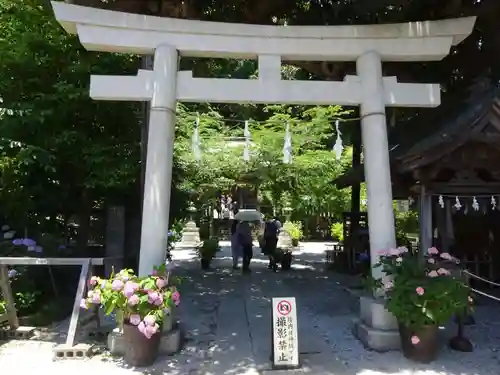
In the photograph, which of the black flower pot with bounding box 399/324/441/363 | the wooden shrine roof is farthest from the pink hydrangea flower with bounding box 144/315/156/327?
the wooden shrine roof

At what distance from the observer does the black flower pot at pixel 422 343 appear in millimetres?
5922

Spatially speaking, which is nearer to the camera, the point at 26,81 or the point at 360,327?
the point at 360,327

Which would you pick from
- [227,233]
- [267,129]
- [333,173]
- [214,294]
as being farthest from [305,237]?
[214,294]

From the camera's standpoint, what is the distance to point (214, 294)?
10797 millimetres

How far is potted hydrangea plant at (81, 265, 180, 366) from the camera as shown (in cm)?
575

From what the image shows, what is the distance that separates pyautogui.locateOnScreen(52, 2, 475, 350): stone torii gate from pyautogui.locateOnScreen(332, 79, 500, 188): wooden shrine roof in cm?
106

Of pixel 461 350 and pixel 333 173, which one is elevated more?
pixel 333 173

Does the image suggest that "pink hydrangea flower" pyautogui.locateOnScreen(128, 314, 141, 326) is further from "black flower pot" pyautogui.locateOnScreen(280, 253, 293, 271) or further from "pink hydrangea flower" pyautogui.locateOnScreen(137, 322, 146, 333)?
"black flower pot" pyautogui.locateOnScreen(280, 253, 293, 271)

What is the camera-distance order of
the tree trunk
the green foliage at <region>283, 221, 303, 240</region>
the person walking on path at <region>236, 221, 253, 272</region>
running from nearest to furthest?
the tree trunk
the person walking on path at <region>236, 221, 253, 272</region>
the green foliage at <region>283, 221, 303, 240</region>

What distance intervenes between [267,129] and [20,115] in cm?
1207

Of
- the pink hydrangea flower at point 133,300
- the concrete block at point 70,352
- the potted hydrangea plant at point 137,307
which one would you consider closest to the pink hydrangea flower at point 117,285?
the potted hydrangea plant at point 137,307

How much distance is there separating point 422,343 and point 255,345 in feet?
7.33

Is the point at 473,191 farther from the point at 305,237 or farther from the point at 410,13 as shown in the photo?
the point at 305,237

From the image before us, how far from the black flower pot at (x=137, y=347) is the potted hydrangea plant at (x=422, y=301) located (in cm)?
299
